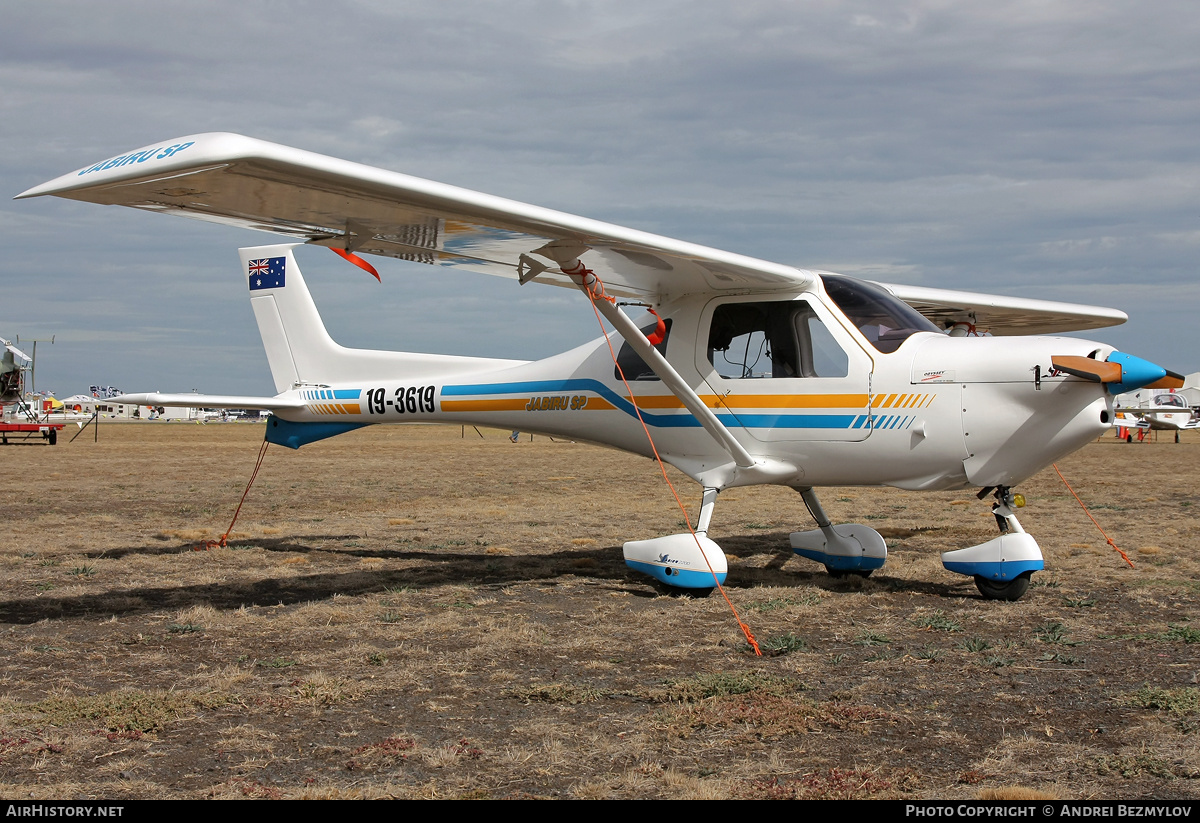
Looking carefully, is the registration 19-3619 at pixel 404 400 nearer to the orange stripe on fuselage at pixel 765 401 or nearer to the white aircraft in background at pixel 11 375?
the orange stripe on fuselage at pixel 765 401

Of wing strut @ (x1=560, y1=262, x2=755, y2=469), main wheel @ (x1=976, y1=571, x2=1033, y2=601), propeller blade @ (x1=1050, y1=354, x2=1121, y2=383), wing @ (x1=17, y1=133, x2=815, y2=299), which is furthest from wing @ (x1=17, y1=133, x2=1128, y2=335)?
main wheel @ (x1=976, y1=571, x2=1033, y2=601)

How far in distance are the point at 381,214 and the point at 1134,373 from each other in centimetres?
544

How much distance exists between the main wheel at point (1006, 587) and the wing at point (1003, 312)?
3.65m

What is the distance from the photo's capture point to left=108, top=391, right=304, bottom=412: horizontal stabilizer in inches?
358

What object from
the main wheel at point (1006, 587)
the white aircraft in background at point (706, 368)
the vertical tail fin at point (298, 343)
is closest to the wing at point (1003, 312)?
the white aircraft in background at point (706, 368)

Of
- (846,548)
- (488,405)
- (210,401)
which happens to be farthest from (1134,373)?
(210,401)

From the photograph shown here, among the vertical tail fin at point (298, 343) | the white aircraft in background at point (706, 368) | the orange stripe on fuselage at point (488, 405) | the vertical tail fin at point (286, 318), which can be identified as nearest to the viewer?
the white aircraft in background at point (706, 368)

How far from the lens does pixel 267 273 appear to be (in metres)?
11.7

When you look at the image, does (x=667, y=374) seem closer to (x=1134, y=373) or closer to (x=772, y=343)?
(x=772, y=343)

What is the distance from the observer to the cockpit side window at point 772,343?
26.2 ft

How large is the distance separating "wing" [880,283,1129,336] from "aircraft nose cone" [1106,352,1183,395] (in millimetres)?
3486

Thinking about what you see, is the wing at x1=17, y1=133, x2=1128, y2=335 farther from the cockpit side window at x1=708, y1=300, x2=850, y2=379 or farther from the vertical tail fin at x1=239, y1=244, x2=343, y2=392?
the vertical tail fin at x1=239, y1=244, x2=343, y2=392
